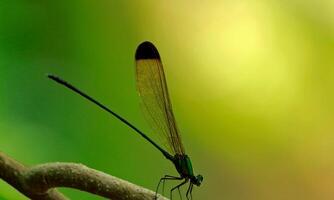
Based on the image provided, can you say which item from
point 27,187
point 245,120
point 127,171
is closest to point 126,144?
point 127,171

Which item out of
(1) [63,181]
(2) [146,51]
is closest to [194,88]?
(2) [146,51]

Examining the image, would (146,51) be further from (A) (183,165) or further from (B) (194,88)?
(B) (194,88)

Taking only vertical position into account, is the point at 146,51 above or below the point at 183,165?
above

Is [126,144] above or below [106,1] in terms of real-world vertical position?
below

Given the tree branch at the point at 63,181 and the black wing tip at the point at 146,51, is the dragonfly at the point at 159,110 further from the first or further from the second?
the tree branch at the point at 63,181

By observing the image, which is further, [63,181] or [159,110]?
[159,110]

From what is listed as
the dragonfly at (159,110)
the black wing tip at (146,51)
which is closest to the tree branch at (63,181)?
the dragonfly at (159,110)

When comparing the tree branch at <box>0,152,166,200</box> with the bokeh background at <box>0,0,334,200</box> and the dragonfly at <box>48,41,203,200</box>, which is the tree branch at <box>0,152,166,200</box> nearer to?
the dragonfly at <box>48,41,203,200</box>

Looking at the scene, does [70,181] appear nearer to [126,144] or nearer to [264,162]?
[126,144]
